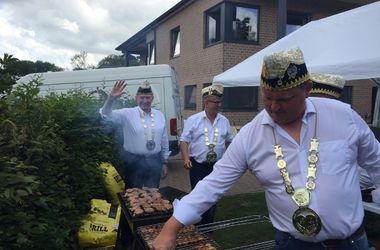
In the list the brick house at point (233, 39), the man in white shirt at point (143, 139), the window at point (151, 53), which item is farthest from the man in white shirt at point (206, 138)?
the window at point (151, 53)

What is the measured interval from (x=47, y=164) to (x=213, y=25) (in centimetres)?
1297

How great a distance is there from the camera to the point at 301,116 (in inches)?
82.6

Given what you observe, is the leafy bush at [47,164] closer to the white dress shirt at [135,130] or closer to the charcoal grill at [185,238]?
the white dress shirt at [135,130]

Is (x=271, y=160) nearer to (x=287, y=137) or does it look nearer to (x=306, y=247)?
(x=287, y=137)

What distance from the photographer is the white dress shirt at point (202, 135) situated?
199 inches

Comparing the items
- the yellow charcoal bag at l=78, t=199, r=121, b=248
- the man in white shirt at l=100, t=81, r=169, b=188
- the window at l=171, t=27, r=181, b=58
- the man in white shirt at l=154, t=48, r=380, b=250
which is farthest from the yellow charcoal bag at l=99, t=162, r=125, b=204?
the window at l=171, t=27, r=181, b=58

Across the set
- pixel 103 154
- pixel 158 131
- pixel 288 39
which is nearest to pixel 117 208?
pixel 103 154

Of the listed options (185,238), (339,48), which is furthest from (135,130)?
(339,48)

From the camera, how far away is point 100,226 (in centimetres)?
424

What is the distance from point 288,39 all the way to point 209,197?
5.34 m

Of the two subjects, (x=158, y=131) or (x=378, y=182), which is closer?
(x=378, y=182)

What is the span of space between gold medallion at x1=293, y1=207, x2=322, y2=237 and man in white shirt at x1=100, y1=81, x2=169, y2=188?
338cm

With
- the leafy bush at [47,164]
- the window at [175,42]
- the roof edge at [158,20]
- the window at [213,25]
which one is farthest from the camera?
the window at [175,42]

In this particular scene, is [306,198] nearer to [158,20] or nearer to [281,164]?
[281,164]
